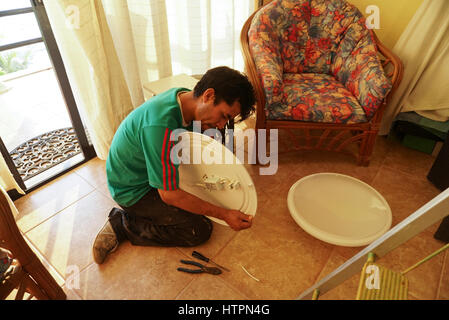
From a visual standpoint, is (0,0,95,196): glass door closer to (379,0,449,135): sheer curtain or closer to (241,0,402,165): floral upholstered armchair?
(241,0,402,165): floral upholstered armchair

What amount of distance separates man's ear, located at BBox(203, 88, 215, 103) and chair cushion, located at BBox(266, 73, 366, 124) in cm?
75

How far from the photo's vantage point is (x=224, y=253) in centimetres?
142

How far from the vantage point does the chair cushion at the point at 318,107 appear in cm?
173

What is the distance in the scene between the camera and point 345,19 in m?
1.98

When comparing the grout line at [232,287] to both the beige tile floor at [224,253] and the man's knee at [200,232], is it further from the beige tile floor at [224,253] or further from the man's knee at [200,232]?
the man's knee at [200,232]

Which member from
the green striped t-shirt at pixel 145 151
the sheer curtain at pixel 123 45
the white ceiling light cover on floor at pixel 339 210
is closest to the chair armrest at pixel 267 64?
the sheer curtain at pixel 123 45

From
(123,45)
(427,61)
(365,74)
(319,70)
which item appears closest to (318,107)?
(365,74)

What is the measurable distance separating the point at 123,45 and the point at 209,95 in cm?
98

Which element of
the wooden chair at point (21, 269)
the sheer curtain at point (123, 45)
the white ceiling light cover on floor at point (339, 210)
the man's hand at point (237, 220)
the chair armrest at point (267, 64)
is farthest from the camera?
the chair armrest at point (267, 64)

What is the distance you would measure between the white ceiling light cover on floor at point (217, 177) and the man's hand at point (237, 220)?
0.04 meters

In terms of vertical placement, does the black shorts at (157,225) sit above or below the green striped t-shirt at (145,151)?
below

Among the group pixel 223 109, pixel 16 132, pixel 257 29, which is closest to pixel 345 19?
pixel 257 29

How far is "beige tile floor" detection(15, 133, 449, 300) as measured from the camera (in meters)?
1.27
